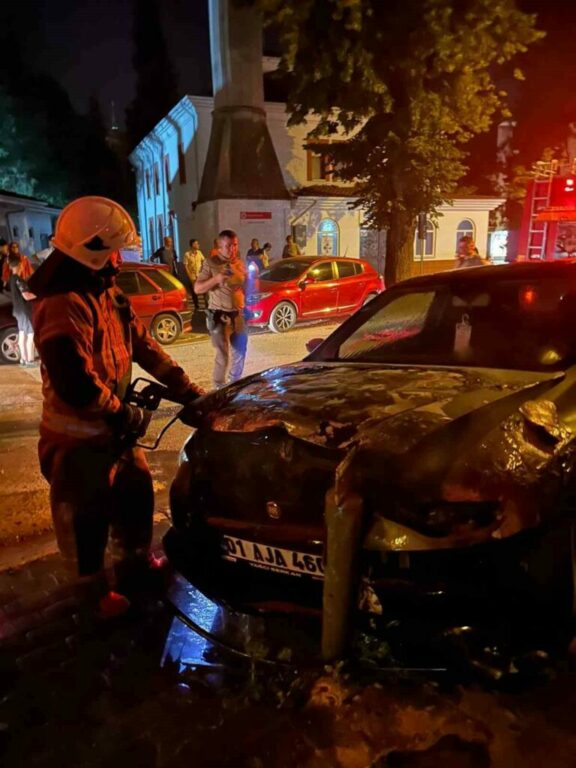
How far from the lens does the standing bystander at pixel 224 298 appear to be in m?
6.63

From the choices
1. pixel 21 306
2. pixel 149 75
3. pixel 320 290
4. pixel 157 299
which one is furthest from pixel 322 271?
pixel 149 75

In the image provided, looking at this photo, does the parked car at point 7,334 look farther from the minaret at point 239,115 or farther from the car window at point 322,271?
the minaret at point 239,115

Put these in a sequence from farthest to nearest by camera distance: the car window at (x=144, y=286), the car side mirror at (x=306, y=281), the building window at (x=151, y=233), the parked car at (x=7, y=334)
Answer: the building window at (x=151, y=233) < the car side mirror at (x=306, y=281) < the car window at (x=144, y=286) < the parked car at (x=7, y=334)

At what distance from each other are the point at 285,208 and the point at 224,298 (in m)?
15.5

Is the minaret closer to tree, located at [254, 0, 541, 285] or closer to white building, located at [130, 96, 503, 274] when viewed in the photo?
white building, located at [130, 96, 503, 274]

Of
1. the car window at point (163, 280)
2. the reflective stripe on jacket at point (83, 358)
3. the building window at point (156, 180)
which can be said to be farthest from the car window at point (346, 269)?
the building window at point (156, 180)

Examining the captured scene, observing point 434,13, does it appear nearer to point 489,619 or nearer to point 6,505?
point 6,505

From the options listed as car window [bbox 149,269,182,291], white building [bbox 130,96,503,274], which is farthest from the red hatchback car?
white building [bbox 130,96,503,274]

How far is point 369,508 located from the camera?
230cm

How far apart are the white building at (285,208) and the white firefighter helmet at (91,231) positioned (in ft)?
58.7

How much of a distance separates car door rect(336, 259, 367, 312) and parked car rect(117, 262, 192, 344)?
3.48 m

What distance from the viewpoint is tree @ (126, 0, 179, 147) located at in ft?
153

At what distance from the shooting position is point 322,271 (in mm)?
13406

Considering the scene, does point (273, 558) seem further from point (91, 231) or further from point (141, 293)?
point (141, 293)
